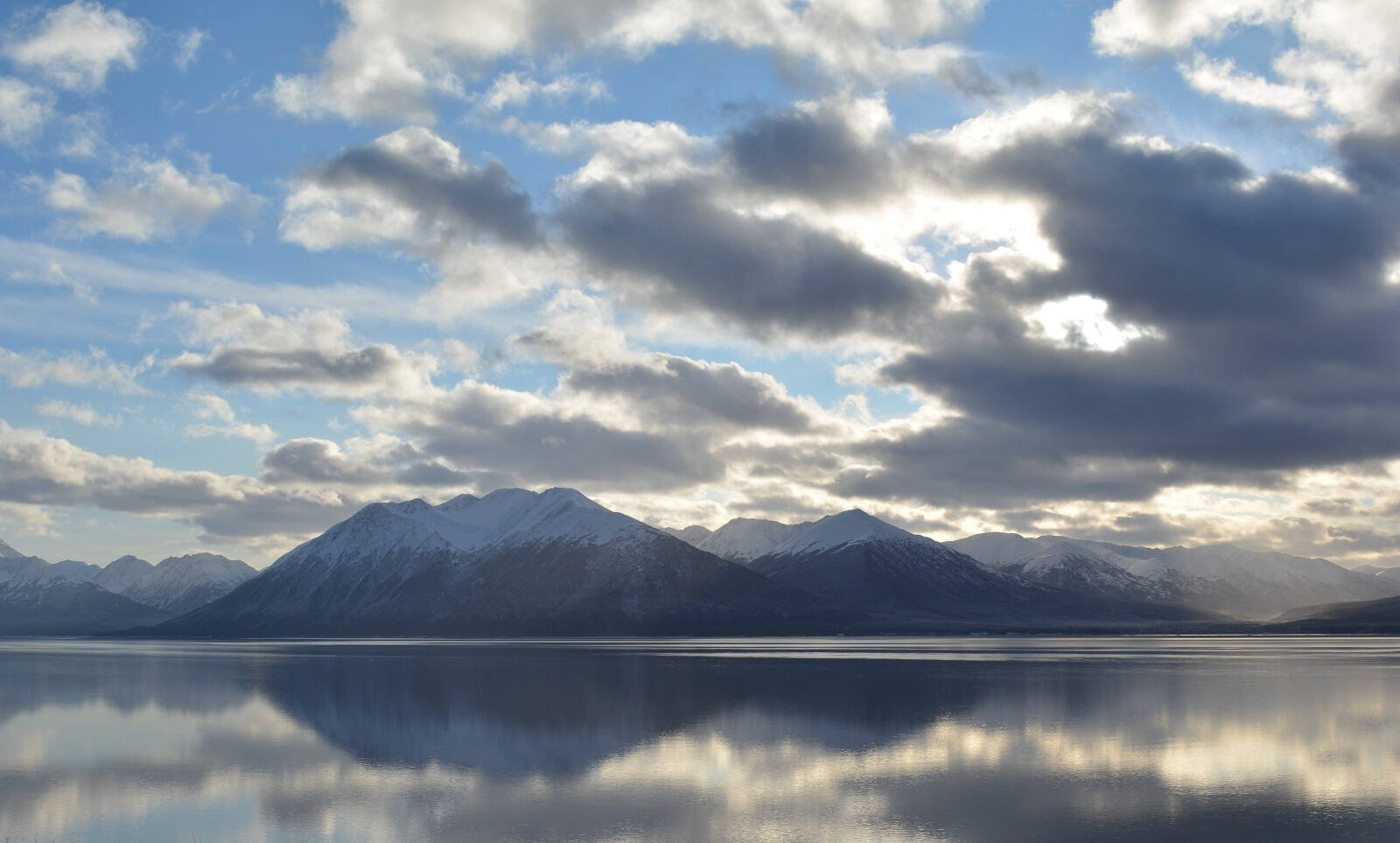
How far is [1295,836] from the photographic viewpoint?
130ft

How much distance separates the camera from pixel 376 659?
585 feet

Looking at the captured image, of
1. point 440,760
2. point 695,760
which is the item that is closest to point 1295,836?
point 695,760

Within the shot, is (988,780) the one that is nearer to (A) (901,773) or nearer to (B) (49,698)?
(A) (901,773)

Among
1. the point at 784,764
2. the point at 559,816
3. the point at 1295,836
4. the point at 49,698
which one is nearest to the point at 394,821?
the point at 559,816

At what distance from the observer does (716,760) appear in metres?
58.4

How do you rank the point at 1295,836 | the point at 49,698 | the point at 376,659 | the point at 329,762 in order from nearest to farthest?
the point at 1295,836
the point at 329,762
the point at 49,698
the point at 376,659

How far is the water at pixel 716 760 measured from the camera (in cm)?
4325

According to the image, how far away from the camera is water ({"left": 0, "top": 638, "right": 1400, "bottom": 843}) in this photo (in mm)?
43250

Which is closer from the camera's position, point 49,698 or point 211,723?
point 211,723

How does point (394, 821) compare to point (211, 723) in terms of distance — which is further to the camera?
point (211, 723)

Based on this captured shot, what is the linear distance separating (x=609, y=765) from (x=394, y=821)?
49.1 feet

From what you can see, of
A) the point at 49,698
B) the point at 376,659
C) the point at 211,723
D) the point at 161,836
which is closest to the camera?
the point at 161,836

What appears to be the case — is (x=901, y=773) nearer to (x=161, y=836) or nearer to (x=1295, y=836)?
(x=1295, y=836)

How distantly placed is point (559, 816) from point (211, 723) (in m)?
48.2
